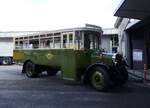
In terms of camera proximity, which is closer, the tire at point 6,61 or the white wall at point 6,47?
the tire at point 6,61

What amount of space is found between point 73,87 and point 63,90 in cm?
90

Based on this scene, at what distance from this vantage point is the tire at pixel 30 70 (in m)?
17.2

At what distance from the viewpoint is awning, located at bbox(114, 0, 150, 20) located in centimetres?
1490

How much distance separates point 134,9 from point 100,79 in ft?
19.6

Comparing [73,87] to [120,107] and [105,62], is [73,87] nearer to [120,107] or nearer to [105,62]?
[105,62]

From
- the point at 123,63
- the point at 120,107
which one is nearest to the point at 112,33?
the point at 123,63

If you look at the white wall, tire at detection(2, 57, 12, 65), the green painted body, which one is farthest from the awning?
the white wall

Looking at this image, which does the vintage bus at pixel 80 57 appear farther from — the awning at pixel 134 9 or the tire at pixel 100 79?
the awning at pixel 134 9

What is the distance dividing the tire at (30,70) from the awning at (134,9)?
5.73 metres

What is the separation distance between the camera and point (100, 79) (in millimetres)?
12141

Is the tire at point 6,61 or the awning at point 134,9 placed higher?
the awning at point 134,9

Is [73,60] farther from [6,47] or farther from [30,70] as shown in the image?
[6,47]

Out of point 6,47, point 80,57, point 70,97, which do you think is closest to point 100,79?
point 80,57

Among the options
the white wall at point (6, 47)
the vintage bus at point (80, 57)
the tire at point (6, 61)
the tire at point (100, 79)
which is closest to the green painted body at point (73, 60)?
the vintage bus at point (80, 57)
